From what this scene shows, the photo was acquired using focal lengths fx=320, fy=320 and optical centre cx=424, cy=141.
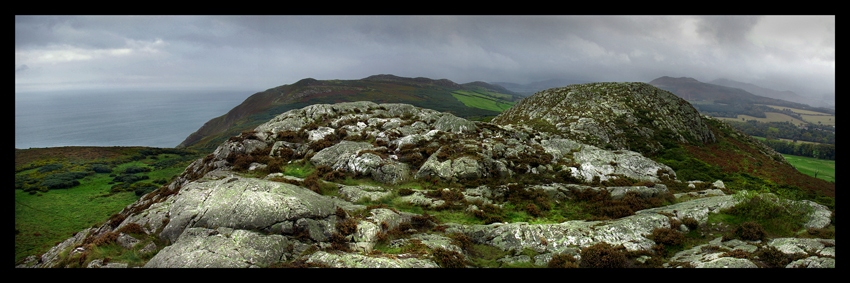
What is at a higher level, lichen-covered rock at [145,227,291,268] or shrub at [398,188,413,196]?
shrub at [398,188,413,196]

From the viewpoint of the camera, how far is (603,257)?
13.5 meters

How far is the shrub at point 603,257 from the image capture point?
527 inches

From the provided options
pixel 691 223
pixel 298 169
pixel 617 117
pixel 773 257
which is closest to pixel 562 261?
pixel 773 257

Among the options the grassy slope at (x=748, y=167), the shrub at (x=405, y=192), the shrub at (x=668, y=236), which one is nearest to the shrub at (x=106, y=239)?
the shrub at (x=405, y=192)

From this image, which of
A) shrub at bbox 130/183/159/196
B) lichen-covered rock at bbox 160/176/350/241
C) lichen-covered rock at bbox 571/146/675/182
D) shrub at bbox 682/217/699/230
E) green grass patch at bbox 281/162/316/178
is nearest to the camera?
lichen-covered rock at bbox 160/176/350/241

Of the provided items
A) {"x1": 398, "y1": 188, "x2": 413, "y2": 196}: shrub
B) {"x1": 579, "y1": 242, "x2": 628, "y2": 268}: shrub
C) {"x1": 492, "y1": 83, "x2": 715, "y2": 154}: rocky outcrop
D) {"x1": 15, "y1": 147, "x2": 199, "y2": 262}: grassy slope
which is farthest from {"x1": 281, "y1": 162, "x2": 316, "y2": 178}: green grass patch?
{"x1": 492, "y1": 83, "x2": 715, "y2": 154}: rocky outcrop

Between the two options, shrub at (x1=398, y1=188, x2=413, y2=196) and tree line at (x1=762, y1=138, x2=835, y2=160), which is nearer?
shrub at (x1=398, y1=188, x2=413, y2=196)

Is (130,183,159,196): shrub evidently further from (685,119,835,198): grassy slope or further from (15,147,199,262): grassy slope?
(685,119,835,198): grassy slope

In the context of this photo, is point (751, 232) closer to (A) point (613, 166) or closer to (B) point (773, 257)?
(B) point (773, 257)

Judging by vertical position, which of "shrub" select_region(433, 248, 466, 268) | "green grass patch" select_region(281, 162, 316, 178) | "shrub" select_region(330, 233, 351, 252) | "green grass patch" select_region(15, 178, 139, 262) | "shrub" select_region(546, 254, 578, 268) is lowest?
"green grass patch" select_region(15, 178, 139, 262)

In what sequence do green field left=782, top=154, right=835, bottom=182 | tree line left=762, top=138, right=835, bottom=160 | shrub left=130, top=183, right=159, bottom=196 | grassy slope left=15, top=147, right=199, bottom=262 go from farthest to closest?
tree line left=762, top=138, right=835, bottom=160
green field left=782, top=154, right=835, bottom=182
shrub left=130, top=183, right=159, bottom=196
grassy slope left=15, top=147, right=199, bottom=262

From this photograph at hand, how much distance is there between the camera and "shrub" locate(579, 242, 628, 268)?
1340 centimetres
